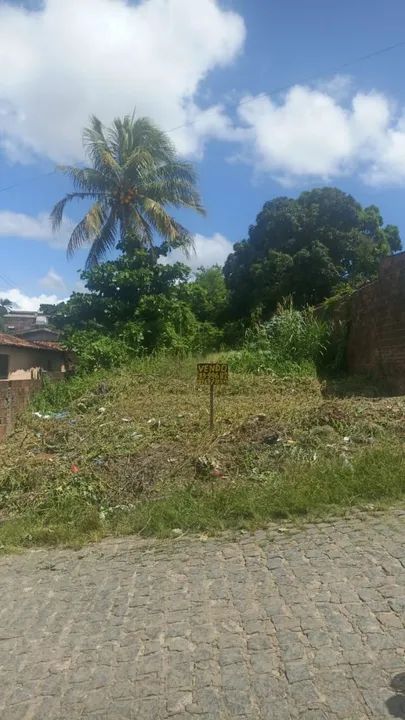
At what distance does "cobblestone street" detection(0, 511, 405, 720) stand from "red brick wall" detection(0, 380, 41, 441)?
170 inches

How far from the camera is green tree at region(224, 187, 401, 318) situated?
21.0 m

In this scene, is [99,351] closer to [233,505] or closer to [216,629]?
[233,505]

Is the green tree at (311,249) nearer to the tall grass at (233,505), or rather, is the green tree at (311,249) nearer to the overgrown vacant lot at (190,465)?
the overgrown vacant lot at (190,465)

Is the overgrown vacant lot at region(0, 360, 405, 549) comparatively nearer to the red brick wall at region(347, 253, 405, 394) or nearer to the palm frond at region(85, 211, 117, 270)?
the red brick wall at region(347, 253, 405, 394)

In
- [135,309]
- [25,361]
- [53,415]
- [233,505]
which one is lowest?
[233,505]

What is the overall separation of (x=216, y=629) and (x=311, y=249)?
19015 mm

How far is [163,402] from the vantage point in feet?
31.4

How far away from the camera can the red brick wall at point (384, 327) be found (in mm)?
10609

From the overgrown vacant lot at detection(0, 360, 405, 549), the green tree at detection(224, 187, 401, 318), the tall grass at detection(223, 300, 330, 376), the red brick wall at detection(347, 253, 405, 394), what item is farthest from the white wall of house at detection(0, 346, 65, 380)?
the overgrown vacant lot at detection(0, 360, 405, 549)

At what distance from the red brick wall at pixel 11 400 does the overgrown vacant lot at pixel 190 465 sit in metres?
0.22

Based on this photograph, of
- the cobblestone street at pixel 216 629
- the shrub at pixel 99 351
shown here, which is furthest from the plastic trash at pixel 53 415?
the cobblestone street at pixel 216 629

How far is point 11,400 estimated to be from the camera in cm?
917

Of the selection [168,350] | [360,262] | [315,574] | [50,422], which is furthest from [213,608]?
[360,262]

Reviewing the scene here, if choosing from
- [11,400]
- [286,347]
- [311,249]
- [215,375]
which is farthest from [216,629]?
[311,249]
